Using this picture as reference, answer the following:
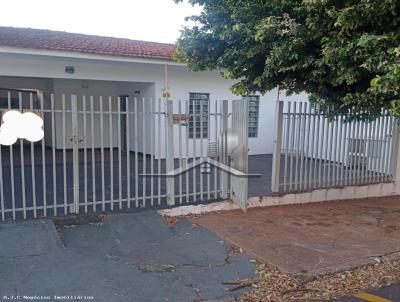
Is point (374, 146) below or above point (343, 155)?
above

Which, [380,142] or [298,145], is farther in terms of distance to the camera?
[380,142]

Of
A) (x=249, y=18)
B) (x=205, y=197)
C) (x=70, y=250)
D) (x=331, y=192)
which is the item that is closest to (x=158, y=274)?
(x=70, y=250)

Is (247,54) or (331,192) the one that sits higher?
(247,54)

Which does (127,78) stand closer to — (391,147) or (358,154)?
(358,154)

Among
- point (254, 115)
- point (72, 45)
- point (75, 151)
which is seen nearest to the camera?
point (75, 151)

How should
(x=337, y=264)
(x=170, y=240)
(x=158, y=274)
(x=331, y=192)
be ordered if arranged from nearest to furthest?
(x=158, y=274)
(x=337, y=264)
(x=170, y=240)
(x=331, y=192)

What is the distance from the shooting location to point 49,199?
6.73m

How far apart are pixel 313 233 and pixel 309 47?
9.02ft

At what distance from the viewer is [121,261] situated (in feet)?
14.6

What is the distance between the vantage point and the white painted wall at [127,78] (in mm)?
10375

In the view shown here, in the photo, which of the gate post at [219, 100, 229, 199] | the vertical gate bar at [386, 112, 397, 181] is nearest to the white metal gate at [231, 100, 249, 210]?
the gate post at [219, 100, 229, 199]

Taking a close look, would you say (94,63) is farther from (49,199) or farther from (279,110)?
(279,110)

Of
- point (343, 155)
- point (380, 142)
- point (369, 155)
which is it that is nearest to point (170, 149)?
point (343, 155)

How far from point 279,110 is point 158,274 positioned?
406cm
